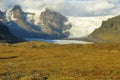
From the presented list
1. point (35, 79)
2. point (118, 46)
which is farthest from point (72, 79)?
point (118, 46)

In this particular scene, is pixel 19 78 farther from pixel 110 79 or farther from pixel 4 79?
pixel 110 79

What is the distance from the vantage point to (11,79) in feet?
150

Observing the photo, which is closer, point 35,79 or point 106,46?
point 35,79

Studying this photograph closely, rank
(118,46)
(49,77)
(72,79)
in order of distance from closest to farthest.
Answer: (72,79)
(49,77)
(118,46)

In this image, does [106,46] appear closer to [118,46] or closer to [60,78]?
[118,46]

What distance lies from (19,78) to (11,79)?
1.43 m

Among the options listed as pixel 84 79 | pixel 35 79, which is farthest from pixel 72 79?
pixel 35 79

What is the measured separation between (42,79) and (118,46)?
14164cm

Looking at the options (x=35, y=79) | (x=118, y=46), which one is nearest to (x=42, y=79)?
(x=35, y=79)

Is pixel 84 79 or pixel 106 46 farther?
pixel 106 46

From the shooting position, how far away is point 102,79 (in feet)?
147

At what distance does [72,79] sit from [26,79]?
17.9ft

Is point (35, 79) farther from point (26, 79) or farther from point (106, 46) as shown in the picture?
point (106, 46)

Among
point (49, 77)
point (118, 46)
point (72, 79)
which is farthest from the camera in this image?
point (118, 46)
